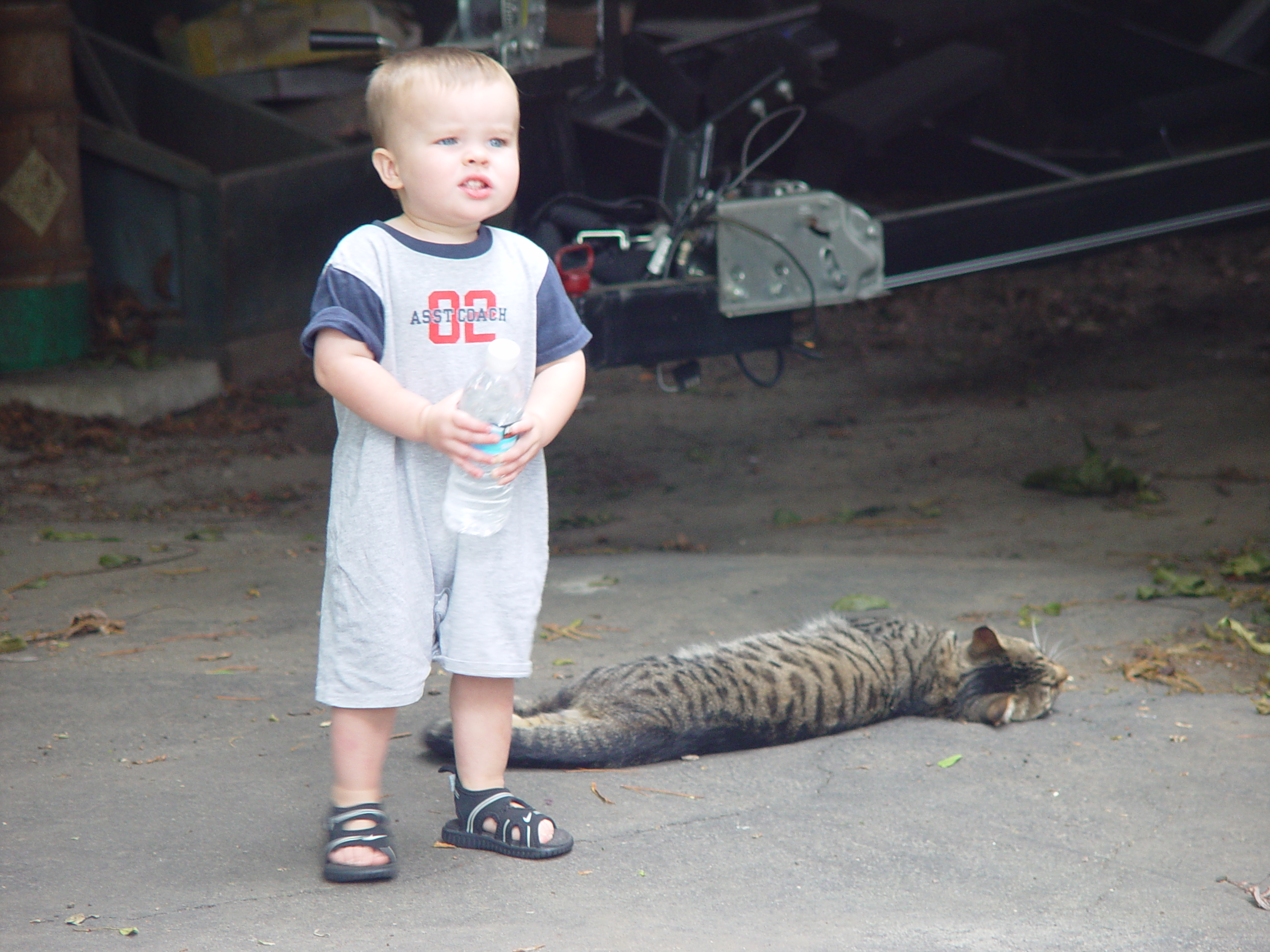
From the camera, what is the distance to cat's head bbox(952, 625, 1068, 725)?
10.1 ft

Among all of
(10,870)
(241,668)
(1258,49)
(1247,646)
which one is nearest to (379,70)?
(10,870)

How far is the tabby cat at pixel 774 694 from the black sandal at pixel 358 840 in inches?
19.7

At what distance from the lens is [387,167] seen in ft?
6.88

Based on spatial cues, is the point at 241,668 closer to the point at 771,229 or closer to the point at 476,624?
the point at 476,624

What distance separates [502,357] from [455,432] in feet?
0.48

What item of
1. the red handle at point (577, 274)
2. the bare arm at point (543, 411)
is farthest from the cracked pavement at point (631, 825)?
the red handle at point (577, 274)

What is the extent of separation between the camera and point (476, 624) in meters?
2.19

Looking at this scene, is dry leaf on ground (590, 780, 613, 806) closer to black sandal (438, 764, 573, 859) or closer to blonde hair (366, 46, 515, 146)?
black sandal (438, 764, 573, 859)

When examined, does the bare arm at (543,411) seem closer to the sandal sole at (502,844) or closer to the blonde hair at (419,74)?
the blonde hair at (419,74)

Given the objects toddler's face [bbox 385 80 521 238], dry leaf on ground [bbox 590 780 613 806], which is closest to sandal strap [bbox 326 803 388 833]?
dry leaf on ground [bbox 590 780 613 806]

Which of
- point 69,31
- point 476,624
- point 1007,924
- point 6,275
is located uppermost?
point 69,31

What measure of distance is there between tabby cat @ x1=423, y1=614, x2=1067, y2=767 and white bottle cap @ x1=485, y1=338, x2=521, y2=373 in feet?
3.32

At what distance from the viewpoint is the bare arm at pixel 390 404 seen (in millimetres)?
1971

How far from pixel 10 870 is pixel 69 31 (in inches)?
215
